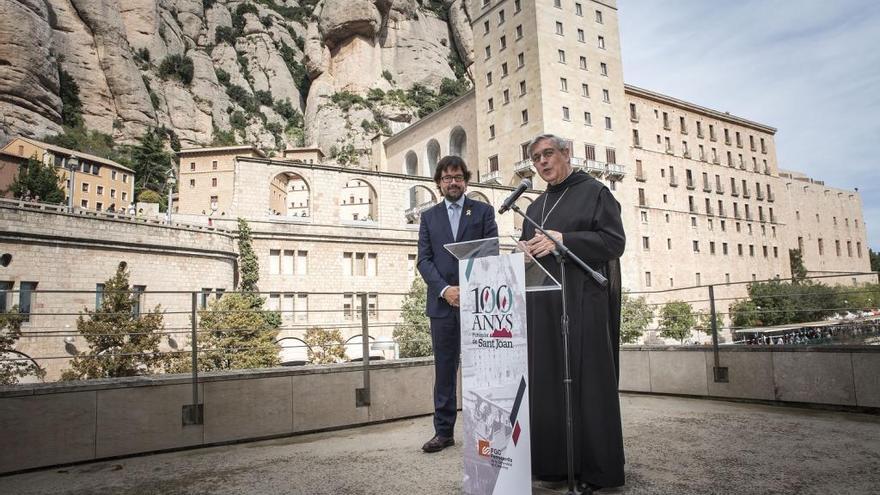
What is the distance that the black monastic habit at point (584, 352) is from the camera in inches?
126

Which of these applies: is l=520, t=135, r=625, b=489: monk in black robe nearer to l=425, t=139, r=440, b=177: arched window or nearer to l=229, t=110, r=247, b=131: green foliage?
l=425, t=139, r=440, b=177: arched window

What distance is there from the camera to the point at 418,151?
196 ft

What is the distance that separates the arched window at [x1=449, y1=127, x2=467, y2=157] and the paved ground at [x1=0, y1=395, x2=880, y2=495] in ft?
164

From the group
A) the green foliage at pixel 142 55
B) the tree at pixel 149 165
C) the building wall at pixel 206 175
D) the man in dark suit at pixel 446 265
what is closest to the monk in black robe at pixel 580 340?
the man in dark suit at pixel 446 265

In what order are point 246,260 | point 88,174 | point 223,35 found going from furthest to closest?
point 223,35, point 88,174, point 246,260

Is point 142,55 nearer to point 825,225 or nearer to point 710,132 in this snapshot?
point 710,132

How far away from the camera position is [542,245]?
314 cm

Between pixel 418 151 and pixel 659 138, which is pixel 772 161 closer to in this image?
pixel 659 138

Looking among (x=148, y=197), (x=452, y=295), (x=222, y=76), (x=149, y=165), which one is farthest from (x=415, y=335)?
(x=222, y=76)

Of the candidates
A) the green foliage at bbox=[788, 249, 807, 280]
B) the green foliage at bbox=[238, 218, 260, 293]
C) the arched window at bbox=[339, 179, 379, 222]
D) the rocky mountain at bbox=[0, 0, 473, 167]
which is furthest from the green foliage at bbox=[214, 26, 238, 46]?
the green foliage at bbox=[788, 249, 807, 280]

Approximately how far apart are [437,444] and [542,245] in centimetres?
208

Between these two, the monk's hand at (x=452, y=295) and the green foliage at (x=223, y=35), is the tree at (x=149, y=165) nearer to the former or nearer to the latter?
the green foliage at (x=223, y=35)

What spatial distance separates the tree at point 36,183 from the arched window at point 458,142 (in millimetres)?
37181

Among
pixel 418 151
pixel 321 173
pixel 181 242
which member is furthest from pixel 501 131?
pixel 181 242
